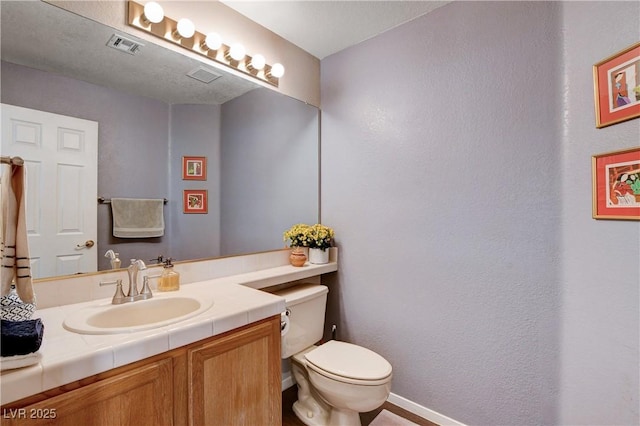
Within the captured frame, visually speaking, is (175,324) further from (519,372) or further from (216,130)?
(519,372)

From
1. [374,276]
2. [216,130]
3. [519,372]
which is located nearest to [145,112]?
[216,130]

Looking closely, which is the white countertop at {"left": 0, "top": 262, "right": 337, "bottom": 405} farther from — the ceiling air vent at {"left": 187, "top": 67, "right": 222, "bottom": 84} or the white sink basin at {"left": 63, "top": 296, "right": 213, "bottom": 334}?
the ceiling air vent at {"left": 187, "top": 67, "right": 222, "bottom": 84}

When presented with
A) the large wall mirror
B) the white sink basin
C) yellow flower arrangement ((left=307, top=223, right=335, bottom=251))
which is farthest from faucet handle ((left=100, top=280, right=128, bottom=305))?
yellow flower arrangement ((left=307, top=223, right=335, bottom=251))

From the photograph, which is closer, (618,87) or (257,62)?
(618,87)

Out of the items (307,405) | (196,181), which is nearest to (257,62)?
(196,181)

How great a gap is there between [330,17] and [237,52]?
1.92 ft

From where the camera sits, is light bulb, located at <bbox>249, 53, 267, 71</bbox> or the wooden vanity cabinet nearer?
the wooden vanity cabinet

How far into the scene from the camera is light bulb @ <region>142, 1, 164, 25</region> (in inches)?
49.9

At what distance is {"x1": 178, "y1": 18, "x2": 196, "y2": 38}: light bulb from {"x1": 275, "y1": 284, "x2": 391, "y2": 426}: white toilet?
1.44m

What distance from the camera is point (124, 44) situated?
4.25 ft

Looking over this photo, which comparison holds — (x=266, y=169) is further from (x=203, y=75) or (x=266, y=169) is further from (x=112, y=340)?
(x=112, y=340)

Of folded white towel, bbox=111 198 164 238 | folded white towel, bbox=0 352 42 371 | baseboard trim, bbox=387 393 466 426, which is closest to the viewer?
folded white towel, bbox=0 352 42 371

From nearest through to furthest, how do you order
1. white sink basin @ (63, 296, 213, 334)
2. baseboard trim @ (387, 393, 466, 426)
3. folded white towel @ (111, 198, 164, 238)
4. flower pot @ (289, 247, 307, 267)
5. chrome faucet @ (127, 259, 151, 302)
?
white sink basin @ (63, 296, 213, 334) → chrome faucet @ (127, 259, 151, 302) → folded white towel @ (111, 198, 164, 238) → baseboard trim @ (387, 393, 466, 426) → flower pot @ (289, 247, 307, 267)

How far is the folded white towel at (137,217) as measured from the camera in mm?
A: 1286
